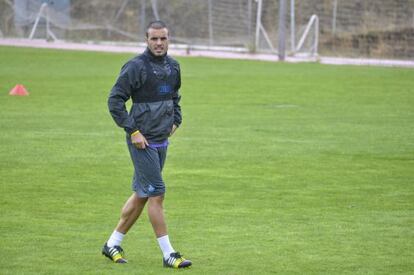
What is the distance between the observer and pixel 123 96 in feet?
25.9

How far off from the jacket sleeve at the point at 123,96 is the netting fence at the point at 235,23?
1143 inches

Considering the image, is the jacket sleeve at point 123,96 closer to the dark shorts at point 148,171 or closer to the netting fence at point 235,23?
the dark shorts at point 148,171

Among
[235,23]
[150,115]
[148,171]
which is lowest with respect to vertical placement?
[235,23]

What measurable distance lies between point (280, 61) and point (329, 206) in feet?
77.2

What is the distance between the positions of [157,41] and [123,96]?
1.72 ft

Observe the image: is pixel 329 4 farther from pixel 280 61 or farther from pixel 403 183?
pixel 403 183

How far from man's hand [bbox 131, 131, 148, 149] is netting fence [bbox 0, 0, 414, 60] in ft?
95.5

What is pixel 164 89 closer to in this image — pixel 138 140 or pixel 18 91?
pixel 138 140

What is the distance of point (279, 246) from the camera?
890cm

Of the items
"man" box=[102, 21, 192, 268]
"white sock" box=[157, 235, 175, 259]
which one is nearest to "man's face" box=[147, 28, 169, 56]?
"man" box=[102, 21, 192, 268]

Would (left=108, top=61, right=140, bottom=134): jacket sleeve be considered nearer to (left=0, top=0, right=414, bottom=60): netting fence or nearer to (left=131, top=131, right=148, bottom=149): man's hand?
(left=131, top=131, right=148, bottom=149): man's hand

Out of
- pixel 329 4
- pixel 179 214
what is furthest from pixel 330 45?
pixel 179 214

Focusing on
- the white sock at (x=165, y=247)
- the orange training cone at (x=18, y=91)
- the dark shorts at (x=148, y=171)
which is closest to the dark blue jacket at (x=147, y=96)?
the dark shorts at (x=148, y=171)

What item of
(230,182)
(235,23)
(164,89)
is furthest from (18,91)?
(235,23)
